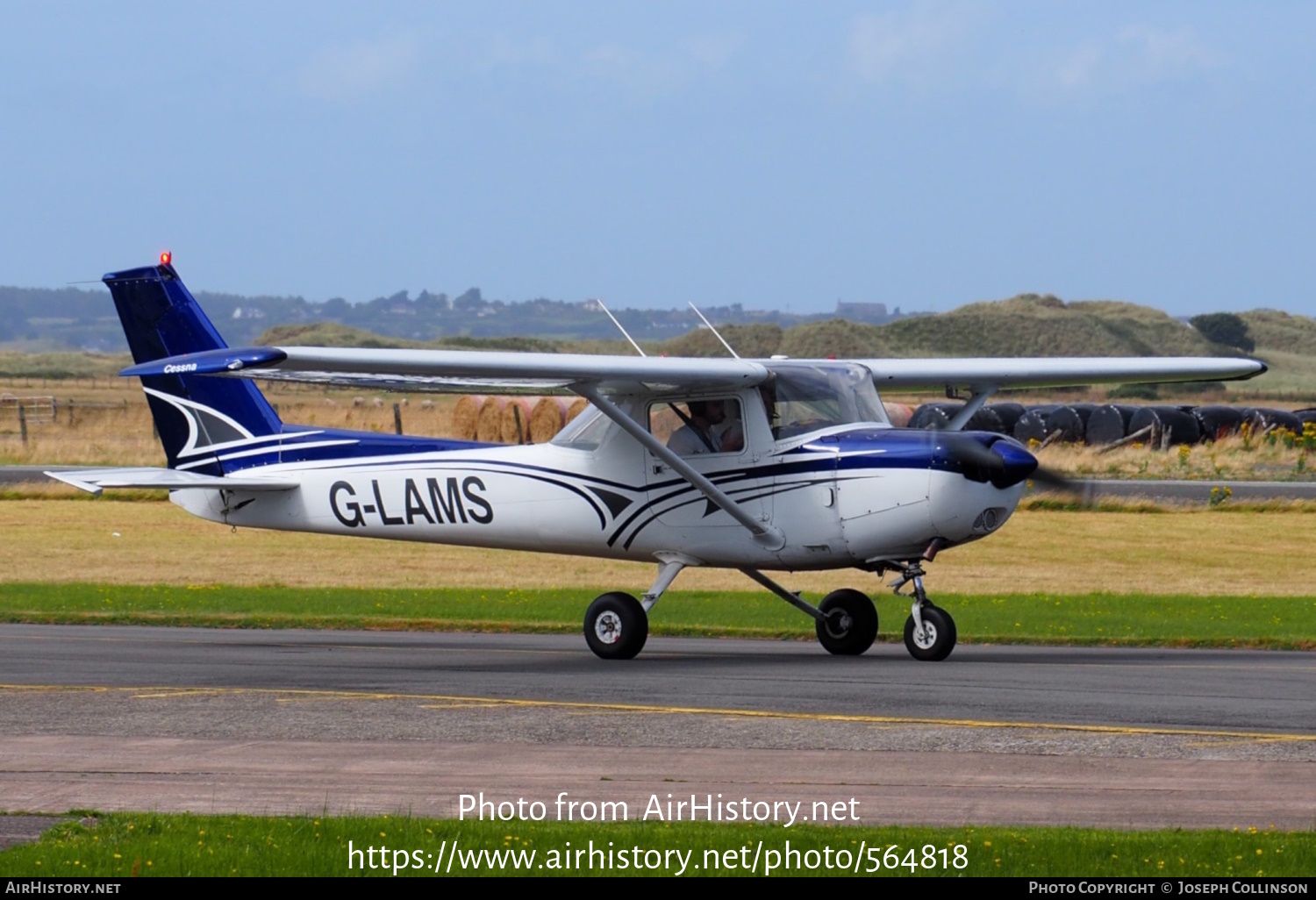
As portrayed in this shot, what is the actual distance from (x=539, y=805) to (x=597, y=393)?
23.6 ft

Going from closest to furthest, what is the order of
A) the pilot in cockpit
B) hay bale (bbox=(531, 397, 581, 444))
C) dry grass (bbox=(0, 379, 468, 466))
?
the pilot in cockpit < dry grass (bbox=(0, 379, 468, 466)) < hay bale (bbox=(531, 397, 581, 444))

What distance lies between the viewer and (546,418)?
1818 inches

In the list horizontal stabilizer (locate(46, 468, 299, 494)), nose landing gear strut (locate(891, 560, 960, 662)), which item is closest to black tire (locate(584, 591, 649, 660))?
nose landing gear strut (locate(891, 560, 960, 662))

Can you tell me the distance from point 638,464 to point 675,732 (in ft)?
17.8

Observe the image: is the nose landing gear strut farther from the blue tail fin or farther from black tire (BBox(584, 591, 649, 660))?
the blue tail fin

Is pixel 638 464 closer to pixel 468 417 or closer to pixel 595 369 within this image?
pixel 595 369

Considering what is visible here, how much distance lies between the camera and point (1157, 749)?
35.0 ft

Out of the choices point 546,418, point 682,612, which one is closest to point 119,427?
point 546,418

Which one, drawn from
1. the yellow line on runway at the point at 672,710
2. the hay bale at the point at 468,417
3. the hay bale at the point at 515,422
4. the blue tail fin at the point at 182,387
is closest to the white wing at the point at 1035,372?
the yellow line on runway at the point at 672,710

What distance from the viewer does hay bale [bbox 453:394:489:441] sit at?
4750 centimetres

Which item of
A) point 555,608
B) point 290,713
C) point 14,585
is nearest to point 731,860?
point 290,713

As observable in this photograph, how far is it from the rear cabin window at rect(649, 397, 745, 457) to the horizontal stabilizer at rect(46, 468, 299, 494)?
13.8 feet

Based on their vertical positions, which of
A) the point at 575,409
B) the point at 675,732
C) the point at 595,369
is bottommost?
the point at 675,732
